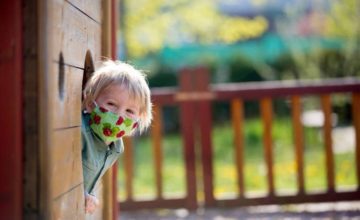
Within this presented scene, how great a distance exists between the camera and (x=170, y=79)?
44.2 feet

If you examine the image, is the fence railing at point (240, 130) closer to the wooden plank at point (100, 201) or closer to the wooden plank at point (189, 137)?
the wooden plank at point (189, 137)

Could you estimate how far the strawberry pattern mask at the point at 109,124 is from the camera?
8.09 feet

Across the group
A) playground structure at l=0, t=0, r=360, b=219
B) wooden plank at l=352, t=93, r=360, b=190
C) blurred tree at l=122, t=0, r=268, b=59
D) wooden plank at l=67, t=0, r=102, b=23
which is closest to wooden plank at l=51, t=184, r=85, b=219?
playground structure at l=0, t=0, r=360, b=219

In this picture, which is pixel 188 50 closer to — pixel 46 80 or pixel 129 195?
pixel 129 195

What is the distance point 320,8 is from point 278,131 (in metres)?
3.15

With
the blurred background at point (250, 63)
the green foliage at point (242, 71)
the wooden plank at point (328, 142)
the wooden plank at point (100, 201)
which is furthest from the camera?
the green foliage at point (242, 71)

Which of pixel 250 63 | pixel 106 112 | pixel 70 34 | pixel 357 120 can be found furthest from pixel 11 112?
pixel 250 63

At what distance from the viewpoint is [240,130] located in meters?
5.43

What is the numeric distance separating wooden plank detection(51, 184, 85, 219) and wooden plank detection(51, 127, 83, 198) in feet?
0.07

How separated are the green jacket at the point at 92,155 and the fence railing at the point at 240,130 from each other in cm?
275

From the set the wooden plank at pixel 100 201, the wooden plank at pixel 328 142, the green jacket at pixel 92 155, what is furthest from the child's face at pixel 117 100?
the wooden plank at pixel 328 142

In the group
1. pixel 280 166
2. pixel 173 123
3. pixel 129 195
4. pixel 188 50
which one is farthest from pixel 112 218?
pixel 188 50

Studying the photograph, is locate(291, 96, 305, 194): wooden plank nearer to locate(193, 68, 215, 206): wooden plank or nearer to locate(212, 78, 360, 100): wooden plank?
locate(212, 78, 360, 100): wooden plank

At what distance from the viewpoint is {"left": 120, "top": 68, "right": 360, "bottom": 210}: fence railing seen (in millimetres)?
5402
